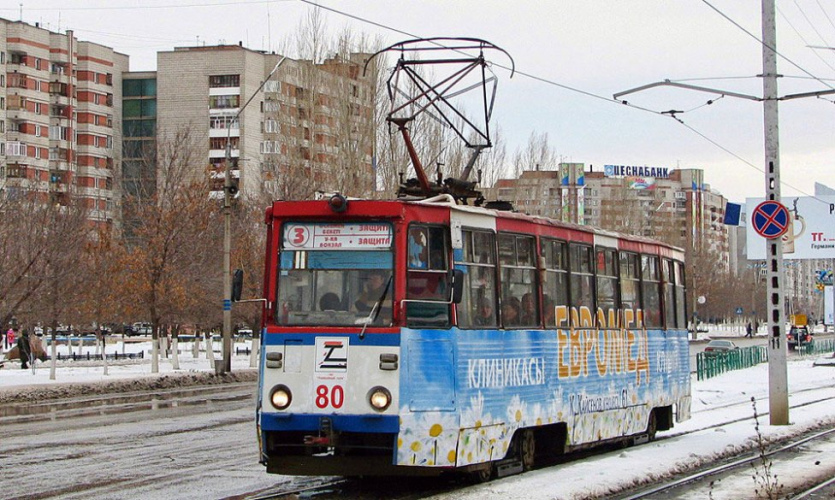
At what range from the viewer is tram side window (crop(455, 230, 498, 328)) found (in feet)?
40.9

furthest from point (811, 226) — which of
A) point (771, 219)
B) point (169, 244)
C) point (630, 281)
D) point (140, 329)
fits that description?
point (140, 329)

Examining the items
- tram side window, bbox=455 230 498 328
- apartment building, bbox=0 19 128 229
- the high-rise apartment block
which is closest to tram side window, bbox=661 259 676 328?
tram side window, bbox=455 230 498 328

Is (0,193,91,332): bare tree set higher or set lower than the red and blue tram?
higher

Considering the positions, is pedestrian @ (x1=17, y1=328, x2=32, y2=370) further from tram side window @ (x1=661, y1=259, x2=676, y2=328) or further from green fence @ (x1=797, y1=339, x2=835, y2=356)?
green fence @ (x1=797, y1=339, x2=835, y2=356)

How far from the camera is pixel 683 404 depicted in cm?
1947

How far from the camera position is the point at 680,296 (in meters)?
19.6

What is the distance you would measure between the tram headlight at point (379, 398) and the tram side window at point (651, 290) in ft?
23.4

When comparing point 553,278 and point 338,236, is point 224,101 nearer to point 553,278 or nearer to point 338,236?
point 553,278

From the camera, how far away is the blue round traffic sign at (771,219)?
67.8ft

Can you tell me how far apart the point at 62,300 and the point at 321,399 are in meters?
25.5

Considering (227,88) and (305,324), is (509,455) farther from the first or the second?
(227,88)

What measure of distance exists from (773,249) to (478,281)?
1002 cm

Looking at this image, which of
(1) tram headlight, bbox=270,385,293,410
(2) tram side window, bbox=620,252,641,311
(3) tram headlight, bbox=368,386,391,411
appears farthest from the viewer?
(2) tram side window, bbox=620,252,641,311

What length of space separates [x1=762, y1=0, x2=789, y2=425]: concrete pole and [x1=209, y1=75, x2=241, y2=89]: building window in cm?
8727
